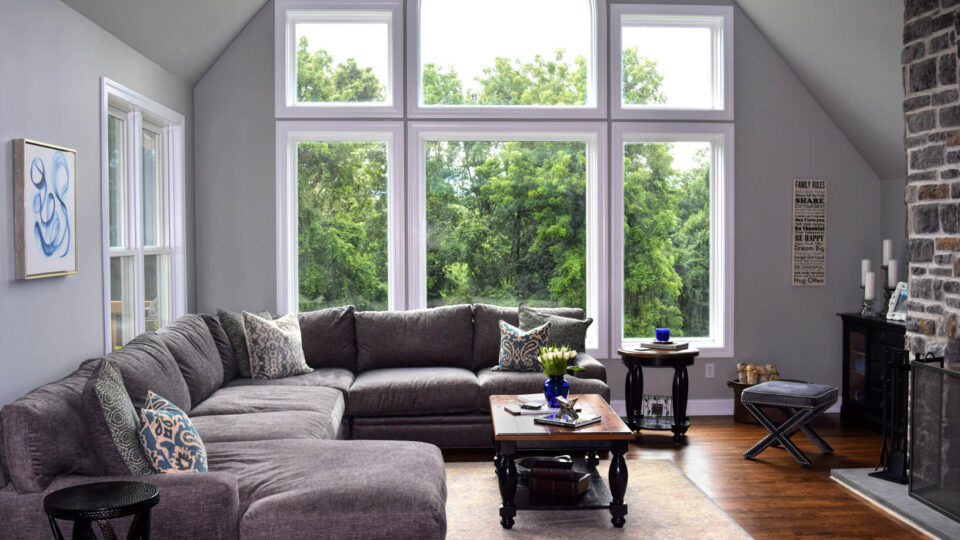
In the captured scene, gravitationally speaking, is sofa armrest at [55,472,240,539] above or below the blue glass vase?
below

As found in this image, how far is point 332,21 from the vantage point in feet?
20.7

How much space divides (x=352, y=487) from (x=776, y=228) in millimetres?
4579

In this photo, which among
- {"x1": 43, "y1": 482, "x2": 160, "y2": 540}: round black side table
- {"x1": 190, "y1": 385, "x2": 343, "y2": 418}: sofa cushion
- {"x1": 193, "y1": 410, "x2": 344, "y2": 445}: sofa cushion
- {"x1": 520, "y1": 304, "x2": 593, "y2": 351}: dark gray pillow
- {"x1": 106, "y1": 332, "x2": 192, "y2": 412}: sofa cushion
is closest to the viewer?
{"x1": 43, "y1": 482, "x2": 160, "y2": 540}: round black side table

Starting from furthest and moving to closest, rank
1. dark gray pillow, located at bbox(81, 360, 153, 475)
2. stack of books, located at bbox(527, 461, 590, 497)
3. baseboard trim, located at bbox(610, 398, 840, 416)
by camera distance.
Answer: baseboard trim, located at bbox(610, 398, 840, 416), stack of books, located at bbox(527, 461, 590, 497), dark gray pillow, located at bbox(81, 360, 153, 475)

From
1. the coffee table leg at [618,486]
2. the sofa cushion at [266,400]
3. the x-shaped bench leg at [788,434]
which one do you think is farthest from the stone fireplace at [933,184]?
the sofa cushion at [266,400]

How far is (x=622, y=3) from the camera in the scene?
20.9ft

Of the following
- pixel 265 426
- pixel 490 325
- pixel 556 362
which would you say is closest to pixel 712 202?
pixel 490 325

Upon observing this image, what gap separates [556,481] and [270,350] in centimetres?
222

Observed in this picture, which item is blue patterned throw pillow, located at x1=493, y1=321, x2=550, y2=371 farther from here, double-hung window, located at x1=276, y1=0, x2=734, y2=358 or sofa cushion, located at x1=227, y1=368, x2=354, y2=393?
sofa cushion, located at x1=227, y1=368, x2=354, y2=393

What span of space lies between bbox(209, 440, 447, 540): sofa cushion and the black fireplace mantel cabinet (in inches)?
147

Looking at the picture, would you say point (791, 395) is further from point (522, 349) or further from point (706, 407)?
point (522, 349)

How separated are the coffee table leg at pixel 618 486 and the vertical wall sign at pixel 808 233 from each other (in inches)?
126

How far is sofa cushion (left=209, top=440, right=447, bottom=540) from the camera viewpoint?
9.47ft

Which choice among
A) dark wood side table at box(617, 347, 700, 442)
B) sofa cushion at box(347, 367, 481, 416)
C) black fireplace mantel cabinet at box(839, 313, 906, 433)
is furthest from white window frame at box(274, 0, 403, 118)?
black fireplace mantel cabinet at box(839, 313, 906, 433)
